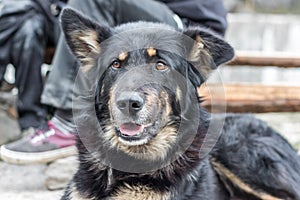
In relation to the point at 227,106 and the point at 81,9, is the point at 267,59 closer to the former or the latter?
the point at 227,106

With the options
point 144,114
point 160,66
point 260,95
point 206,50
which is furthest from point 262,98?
point 144,114

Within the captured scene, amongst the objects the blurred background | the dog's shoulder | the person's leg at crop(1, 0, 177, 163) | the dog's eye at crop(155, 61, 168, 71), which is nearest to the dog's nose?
the dog's eye at crop(155, 61, 168, 71)

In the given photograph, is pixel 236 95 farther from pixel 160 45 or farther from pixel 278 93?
pixel 160 45

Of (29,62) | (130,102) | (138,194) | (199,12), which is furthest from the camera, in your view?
(29,62)

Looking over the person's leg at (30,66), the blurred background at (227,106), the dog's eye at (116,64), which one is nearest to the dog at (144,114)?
the dog's eye at (116,64)

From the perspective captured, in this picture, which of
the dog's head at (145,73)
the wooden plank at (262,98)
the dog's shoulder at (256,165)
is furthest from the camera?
the wooden plank at (262,98)

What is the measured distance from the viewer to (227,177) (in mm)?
3607

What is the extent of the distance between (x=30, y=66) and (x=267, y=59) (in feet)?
7.02

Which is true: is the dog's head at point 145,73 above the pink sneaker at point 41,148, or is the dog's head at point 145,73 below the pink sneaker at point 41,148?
above

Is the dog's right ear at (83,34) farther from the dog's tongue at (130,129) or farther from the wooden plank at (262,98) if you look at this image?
the wooden plank at (262,98)

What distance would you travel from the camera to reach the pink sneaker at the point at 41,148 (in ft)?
13.1

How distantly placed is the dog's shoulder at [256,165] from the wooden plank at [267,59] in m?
1.60

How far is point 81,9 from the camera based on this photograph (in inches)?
158

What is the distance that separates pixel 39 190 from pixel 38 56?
A: 3.78ft
